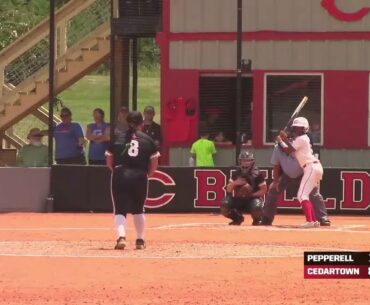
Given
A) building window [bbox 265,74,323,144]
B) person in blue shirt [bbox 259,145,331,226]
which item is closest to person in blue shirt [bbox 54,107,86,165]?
building window [bbox 265,74,323,144]

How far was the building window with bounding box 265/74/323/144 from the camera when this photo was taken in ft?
94.6

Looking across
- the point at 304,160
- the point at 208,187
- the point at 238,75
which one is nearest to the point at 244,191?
the point at 304,160

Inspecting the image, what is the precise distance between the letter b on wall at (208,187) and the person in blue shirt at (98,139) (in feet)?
6.89

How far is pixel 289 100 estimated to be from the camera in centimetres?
2895

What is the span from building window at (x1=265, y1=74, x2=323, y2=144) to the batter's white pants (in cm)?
719

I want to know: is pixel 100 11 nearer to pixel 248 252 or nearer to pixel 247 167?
pixel 247 167

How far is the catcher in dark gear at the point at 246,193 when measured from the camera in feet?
73.4

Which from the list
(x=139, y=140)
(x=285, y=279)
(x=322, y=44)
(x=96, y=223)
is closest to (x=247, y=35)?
(x=322, y=44)

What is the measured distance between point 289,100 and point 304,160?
24.5ft

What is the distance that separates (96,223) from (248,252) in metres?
6.81

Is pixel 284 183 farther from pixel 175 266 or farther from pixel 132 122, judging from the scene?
pixel 175 266

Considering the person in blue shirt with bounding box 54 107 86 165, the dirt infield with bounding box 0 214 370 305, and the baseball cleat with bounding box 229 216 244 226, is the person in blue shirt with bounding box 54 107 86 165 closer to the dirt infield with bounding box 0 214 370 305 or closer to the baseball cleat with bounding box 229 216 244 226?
the dirt infield with bounding box 0 214 370 305

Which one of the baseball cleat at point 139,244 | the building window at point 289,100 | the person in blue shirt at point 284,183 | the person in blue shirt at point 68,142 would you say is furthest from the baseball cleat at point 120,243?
the building window at point 289,100

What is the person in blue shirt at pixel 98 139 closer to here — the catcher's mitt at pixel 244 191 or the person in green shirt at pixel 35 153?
the person in green shirt at pixel 35 153
